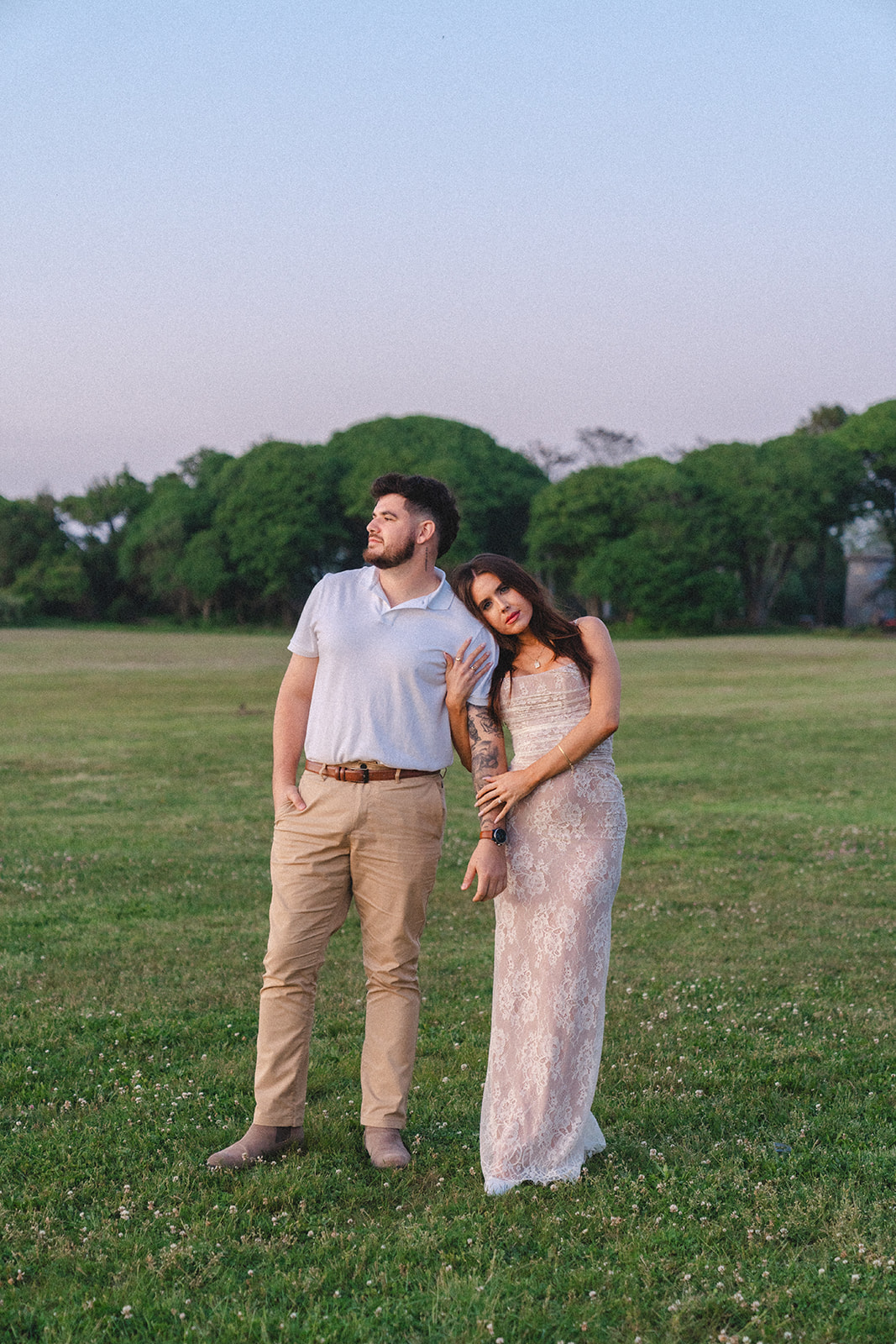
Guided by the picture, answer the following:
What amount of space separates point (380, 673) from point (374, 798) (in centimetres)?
52

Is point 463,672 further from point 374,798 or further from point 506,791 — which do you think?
point 374,798

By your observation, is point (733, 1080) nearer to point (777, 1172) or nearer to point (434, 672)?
point (777, 1172)

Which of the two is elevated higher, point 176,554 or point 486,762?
point 176,554

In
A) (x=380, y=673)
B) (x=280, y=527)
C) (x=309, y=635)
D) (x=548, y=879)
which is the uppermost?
(x=280, y=527)

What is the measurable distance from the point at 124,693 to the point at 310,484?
51440 millimetres

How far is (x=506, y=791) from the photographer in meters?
4.70

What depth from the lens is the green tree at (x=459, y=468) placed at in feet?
261

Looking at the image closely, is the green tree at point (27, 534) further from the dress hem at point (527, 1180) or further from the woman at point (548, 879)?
the dress hem at point (527, 1180)

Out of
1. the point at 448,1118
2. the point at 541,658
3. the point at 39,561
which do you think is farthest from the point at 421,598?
the point at 39,561

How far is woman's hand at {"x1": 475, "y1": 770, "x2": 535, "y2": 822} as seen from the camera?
15.4 ft

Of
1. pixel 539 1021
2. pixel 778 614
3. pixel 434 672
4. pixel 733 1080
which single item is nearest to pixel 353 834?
pixel 434 672

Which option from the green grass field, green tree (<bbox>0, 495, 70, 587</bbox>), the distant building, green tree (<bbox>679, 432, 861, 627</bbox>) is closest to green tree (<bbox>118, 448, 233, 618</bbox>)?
green tree (<bbox>0, 495, 70, 587</bbox>)

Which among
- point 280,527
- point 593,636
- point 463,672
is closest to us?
point 463,672

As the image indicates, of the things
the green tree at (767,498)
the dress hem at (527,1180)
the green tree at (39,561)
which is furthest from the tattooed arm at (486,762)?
the green tree at (39,561)
